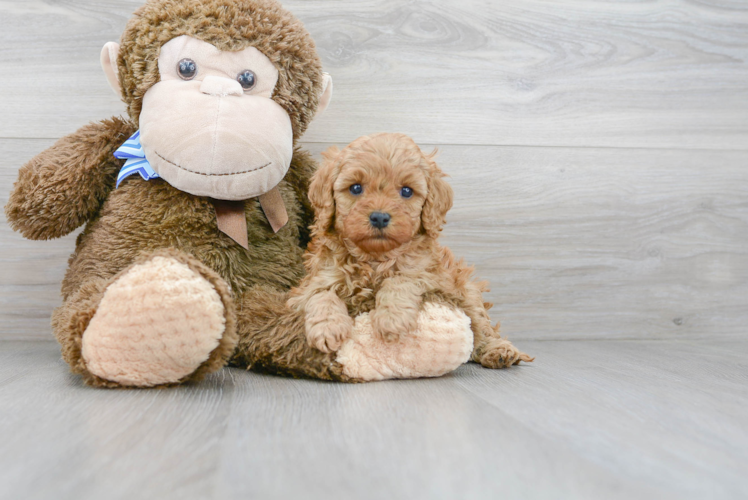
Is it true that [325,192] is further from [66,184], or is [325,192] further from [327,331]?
[66,184]

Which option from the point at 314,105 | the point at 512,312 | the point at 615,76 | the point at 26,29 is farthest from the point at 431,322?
the point at 26,29

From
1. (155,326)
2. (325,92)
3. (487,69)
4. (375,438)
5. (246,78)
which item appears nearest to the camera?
(375,438)

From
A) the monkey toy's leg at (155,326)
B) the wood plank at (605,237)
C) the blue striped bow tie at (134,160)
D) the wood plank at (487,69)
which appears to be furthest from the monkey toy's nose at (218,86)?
the wood plank at (605,237)

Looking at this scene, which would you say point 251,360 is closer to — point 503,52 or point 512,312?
point 512,312

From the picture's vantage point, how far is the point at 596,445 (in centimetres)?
71

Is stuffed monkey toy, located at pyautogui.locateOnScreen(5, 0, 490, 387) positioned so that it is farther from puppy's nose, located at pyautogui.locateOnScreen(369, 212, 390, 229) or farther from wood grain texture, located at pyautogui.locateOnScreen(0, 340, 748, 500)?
puppy's nose, located at pyautogui.locateOnScreen(369, 212, 390, 229)

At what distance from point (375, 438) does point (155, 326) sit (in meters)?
0.36

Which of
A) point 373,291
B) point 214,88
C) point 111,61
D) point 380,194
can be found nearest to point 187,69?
point 214,88

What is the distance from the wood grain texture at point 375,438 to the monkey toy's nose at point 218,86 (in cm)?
49

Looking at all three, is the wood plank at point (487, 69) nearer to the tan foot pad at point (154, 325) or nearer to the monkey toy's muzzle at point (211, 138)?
the monkey toy's muzzle at point (211, 138)

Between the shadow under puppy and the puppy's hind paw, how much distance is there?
79 millimetres

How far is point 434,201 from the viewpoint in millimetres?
1052

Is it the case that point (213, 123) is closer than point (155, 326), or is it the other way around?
point (155, 326)

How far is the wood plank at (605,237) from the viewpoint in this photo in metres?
1.55
